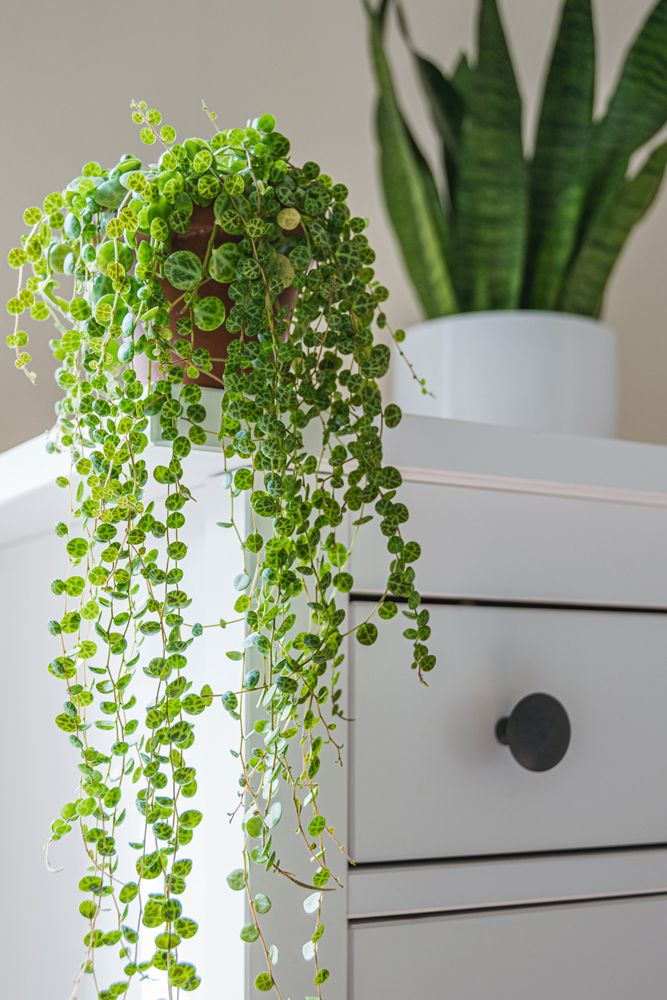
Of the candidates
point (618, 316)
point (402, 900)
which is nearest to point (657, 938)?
point (402, 900)

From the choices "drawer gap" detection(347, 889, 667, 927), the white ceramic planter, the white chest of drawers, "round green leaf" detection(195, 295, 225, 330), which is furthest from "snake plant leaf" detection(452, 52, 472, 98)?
"drawer gap" detection(347, 889, 667, 927)

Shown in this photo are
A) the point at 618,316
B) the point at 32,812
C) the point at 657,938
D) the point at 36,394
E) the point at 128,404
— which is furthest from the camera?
the point at 618,316

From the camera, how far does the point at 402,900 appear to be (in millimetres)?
595

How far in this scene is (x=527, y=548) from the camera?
0.67 metres

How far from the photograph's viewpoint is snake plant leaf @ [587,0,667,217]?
0.95m

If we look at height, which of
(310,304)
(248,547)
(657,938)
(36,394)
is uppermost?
(36,394)

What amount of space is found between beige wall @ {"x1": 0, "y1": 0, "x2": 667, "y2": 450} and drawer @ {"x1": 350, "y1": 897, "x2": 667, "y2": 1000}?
60cm

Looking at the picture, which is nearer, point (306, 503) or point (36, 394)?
point (306, 503)

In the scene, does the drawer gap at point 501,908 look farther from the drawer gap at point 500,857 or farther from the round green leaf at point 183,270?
the round green leaf at point 183,270

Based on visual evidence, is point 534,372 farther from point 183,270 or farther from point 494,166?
point 183,270

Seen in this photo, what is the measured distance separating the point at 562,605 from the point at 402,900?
215mm

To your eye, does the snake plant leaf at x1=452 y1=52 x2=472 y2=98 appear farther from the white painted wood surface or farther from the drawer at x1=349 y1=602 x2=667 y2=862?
the white painted wood surface

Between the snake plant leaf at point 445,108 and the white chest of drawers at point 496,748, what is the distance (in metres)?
0.45

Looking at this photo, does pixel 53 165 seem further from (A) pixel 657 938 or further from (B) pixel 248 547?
(A) pixel 657 938
